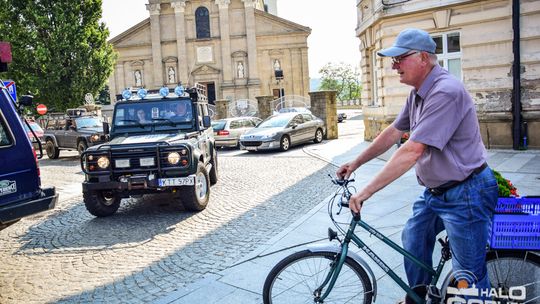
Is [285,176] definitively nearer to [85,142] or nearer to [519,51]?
[519,51]

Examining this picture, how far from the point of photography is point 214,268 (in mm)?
5234

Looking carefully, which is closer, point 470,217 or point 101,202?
point 470,217

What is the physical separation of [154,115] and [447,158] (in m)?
7.27

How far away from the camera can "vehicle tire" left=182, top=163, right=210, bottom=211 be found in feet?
25.7

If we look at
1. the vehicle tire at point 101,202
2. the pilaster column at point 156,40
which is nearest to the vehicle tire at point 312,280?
the vehicle tire at point 101,202

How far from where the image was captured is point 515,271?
10.0 ft

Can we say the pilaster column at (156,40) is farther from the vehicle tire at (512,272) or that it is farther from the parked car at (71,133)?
the vehicle tire at (512,272)

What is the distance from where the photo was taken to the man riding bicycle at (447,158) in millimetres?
2715

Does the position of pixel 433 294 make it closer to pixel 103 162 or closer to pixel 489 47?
pixel 103 162

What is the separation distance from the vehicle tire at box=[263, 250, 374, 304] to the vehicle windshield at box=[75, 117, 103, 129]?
60.4 feet

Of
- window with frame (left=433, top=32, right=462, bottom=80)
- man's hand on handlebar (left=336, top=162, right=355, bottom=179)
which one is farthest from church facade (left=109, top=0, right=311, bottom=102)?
man's hand on handlebar (left=336, top=162, right=355, bottom=179)

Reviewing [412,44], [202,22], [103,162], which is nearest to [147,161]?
[103,162]

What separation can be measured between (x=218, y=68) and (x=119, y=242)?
46168 mm

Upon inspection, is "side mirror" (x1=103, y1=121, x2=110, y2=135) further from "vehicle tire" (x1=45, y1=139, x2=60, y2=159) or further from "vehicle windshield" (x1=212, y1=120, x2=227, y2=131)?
"vehicle tire" (x1=45, y1=139, x2=60, y2=159)
